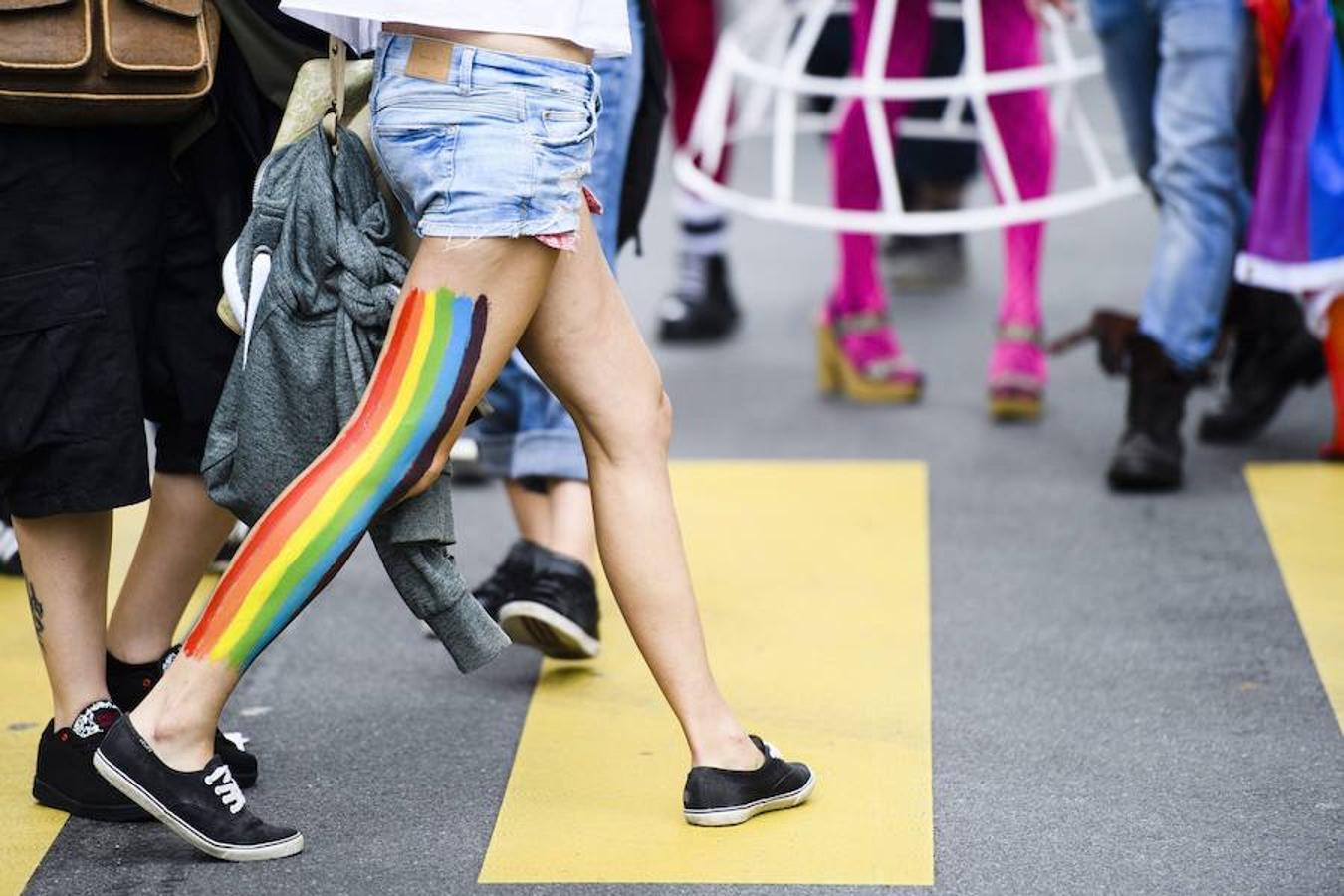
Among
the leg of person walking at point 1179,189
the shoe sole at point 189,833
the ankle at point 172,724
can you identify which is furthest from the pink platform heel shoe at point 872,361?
the ankle at point 172,724

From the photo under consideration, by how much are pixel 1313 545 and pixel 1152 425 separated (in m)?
0.62

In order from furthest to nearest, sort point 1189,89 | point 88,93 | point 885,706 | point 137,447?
point 1189,89, point 885,706, point 137,447, point 88,93

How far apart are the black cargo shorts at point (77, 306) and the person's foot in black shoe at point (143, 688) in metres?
0.45

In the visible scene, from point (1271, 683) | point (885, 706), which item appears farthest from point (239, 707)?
point (1271, 683)

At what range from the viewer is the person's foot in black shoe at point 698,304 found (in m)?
7.52

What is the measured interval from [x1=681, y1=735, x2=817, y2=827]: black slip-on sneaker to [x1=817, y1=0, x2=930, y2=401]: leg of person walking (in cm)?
309

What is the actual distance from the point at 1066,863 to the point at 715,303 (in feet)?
14.1

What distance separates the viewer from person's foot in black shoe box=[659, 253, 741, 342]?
7520mm

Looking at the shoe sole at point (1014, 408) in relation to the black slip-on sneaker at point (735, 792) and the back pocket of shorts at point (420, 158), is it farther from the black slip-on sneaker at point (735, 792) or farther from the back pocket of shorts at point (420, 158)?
the back pocket of shorts at point (420, 158)

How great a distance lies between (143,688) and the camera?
394cm

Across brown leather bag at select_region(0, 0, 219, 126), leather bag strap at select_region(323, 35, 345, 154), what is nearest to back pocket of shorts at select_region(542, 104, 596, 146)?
leather bag strap at select_region(323, 35, 345, 154)

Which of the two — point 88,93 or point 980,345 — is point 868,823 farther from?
point 980,345

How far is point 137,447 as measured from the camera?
363cm

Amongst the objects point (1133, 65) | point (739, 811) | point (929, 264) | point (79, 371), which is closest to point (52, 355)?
point (79, 371)
